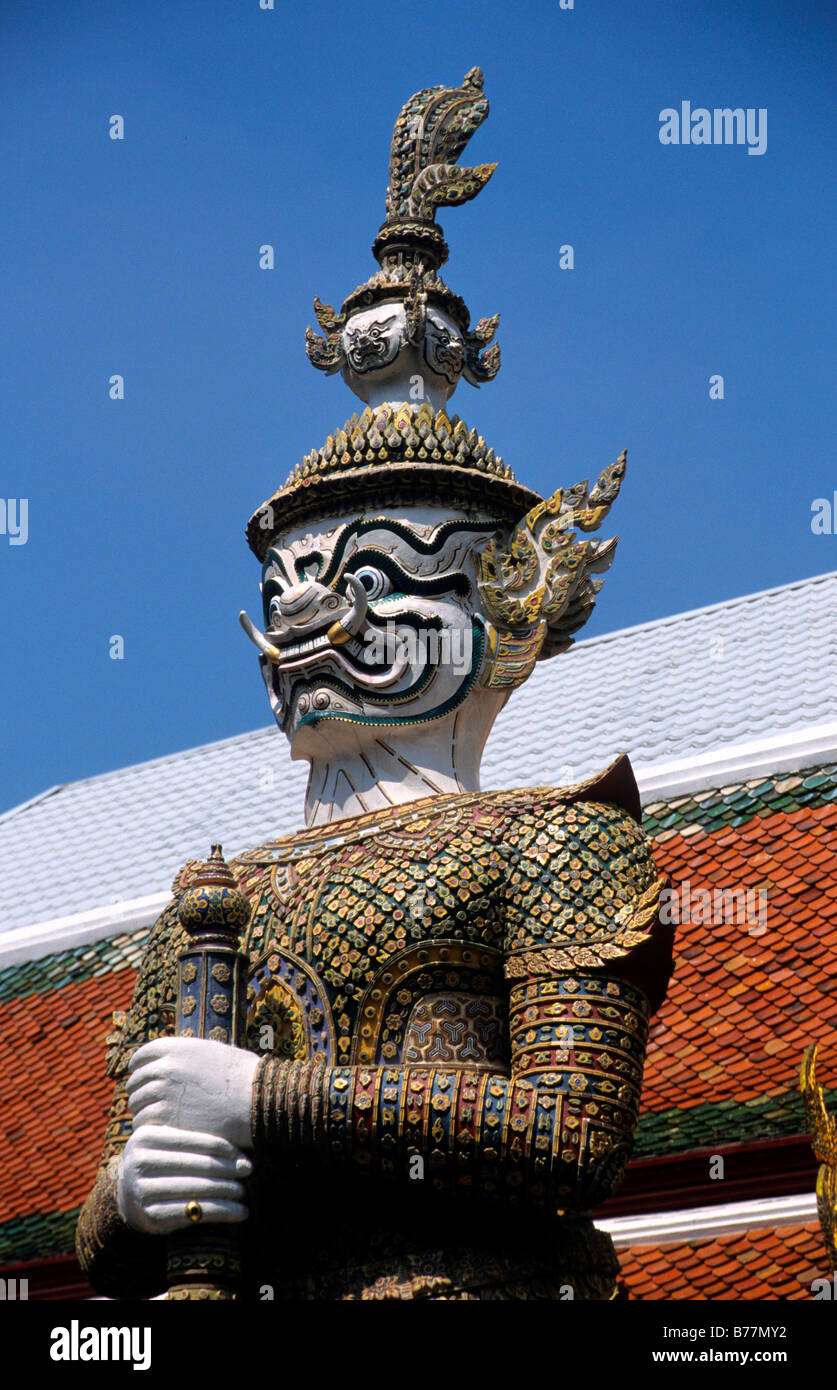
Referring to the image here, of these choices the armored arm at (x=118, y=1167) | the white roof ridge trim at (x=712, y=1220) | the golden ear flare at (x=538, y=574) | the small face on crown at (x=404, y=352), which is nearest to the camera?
the armored arm at (x=118, y=1167)

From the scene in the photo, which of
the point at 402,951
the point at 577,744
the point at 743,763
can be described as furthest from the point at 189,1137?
the point at 577,744

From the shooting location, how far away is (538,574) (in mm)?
5562

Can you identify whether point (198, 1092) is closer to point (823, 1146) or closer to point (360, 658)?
point (360, 658)

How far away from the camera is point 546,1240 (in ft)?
15.5

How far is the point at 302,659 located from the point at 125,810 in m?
9.01

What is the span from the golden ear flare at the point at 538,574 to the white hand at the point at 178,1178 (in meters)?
1.50

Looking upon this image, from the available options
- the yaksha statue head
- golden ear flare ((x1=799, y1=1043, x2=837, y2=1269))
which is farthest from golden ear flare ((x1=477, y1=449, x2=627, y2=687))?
golden ear flare ((x1=799, y1=1043, x2=837, y2=1269))

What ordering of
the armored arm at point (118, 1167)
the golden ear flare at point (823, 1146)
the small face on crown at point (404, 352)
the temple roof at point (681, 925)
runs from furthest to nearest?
the temple roof at point (681, 925), the small face on crown at point (404, 352), the armored arm at point (118, 1167), the golden ear flare at point (823, 1146)

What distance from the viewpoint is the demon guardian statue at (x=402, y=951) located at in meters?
4.58

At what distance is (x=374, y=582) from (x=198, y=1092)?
147 cm

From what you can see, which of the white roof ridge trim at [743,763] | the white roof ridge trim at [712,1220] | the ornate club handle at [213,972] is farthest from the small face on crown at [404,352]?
the white roof ridge trim at [743,763]

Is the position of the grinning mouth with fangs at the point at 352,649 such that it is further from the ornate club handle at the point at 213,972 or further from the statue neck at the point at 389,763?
the ornate club handle at the point at 213,972

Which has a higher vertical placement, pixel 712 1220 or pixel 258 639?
pixel 258 639
